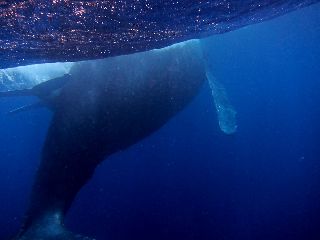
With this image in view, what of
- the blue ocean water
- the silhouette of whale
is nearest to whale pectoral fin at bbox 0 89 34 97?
the silhouette of whale

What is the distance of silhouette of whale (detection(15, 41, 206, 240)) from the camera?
27.5 feet

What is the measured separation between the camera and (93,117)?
861 cm

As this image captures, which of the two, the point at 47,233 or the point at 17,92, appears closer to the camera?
the point at 47,233

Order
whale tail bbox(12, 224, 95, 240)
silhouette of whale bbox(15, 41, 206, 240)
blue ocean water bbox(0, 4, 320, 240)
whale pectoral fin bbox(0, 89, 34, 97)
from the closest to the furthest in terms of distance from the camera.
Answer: whale tail bbox(12, 224, 95, 240), silhouette of whale bbox(15, 41, 206, 240), whale pectoral fin bbox(0, 89, 34, 97), blue ocean water bbox(0, 4, 320, 240)

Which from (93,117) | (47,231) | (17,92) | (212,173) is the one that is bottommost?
(212,173)

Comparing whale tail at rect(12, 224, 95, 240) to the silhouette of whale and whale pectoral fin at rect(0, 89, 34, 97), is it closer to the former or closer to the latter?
the silhouette of whale

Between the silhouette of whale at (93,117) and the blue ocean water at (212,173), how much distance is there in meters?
15.3

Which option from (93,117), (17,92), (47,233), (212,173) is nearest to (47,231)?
(47,233)

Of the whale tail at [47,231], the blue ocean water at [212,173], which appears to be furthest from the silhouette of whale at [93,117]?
the blue ocean water at [212,173]

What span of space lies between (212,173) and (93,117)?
3877 cm

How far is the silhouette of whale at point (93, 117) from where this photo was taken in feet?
27.5

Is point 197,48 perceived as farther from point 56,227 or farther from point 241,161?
point 241,161

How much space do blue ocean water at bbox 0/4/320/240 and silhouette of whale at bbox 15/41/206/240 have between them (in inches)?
604

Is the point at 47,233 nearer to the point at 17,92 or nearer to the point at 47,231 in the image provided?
the point at 47,231
